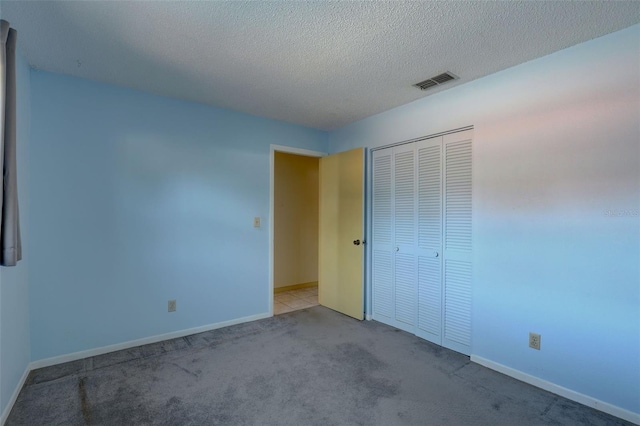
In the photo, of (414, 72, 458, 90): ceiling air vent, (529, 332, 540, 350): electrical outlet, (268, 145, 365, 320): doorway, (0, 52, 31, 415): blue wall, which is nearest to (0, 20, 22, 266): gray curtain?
(0, 52, 31, 415): blue wall

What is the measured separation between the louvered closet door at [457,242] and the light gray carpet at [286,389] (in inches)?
8.7

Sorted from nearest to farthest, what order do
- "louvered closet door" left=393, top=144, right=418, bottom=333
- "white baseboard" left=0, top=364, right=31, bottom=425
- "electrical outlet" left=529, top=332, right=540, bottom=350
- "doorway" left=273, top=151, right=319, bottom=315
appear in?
"white baseboard" left=0, top=364, right=31, bottom=425 < "electrical outlet" left=529, top=332, right=540, bottom=350 < "louvered closet door" left=393, top=144, right=418, bottom=333 < "doorway" left=273, top=151, right=319, bottom=315

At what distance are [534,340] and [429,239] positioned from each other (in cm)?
113

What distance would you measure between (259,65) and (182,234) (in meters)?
1.79

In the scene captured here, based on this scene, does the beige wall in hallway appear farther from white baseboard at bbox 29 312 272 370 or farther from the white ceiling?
the white ceiling

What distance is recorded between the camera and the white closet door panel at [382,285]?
3391 millimetres

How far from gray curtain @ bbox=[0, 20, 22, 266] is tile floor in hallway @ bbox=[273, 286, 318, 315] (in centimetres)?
261

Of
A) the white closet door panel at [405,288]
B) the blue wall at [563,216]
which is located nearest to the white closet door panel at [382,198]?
the white closet door panel at [405,288]

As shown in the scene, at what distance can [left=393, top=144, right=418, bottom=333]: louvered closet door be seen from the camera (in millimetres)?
3129

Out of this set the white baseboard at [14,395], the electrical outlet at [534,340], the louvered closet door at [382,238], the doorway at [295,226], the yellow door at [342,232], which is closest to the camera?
the white baseboard at [14,395]

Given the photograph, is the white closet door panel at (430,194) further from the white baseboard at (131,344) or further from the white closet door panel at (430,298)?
the white baseboard at (131,344)

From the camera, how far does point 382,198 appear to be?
3.48 m

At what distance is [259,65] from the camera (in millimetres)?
2350

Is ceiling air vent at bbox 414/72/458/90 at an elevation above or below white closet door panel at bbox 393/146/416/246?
above
